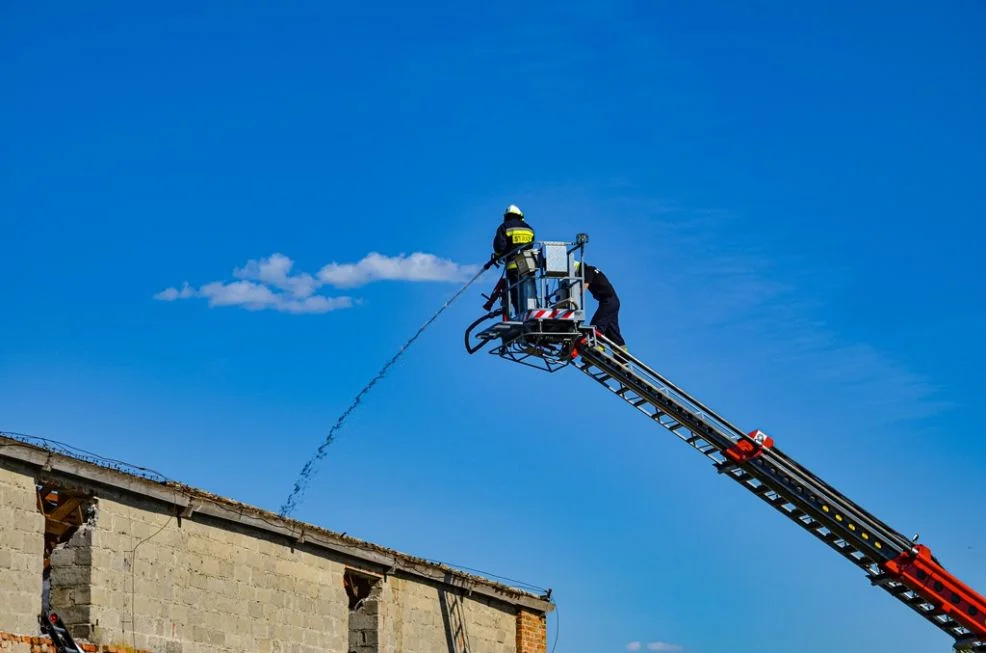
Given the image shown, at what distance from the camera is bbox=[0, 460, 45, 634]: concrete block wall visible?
57.9 feet

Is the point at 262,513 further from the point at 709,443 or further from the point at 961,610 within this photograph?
the point at 961,610

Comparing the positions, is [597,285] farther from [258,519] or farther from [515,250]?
[258,519]

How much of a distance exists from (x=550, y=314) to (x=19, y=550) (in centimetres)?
802

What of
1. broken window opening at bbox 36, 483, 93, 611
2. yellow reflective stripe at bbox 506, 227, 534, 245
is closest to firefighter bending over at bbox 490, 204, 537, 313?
yellow reflective stripe at bbox 506, 227, 534, 245

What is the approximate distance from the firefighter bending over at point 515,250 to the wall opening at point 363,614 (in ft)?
17.2

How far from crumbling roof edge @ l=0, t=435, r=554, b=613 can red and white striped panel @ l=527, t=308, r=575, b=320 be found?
463cm

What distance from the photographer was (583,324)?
22.2m

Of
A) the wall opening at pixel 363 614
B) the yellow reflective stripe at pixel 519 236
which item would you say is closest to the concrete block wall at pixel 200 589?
the wall opening at pixel 363 614

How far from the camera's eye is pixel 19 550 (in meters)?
17.9

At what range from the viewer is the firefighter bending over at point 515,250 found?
2228 centimetres

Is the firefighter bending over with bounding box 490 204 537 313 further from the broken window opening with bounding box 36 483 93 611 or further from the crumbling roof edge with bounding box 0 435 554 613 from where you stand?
the broken window opening with bounding box 36 483 93 611

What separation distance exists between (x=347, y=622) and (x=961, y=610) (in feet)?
30.5

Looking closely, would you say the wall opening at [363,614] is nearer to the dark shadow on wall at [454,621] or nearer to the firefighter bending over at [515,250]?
the dark shadow on wall at [454,621]

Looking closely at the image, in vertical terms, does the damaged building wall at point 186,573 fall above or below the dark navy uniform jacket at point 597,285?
below
